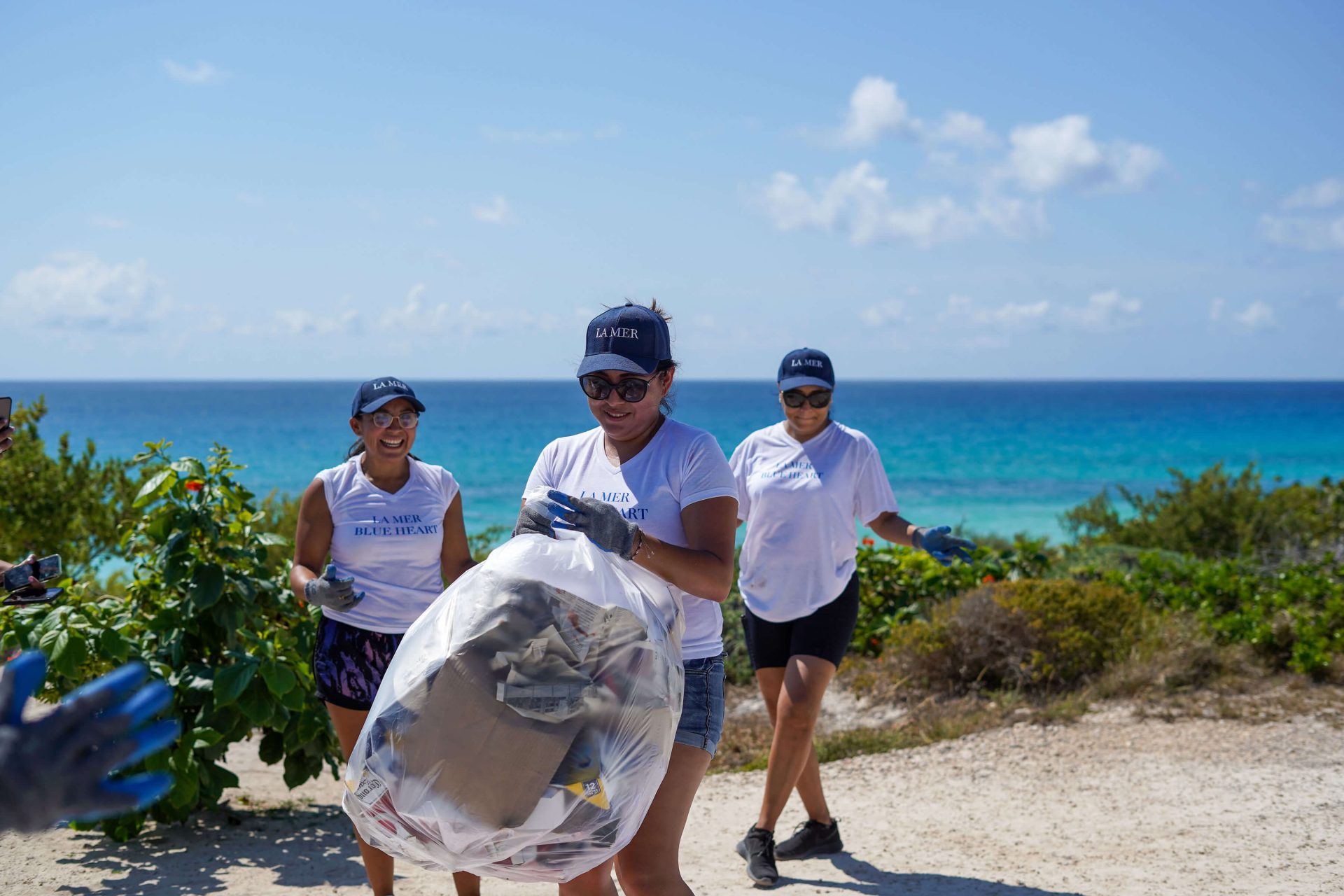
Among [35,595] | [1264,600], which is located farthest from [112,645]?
[1264,600]

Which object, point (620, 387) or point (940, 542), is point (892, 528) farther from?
point (620, 387)

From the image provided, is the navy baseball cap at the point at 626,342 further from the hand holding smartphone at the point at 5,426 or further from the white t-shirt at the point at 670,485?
the hand holding smartphone at the point at 5,426

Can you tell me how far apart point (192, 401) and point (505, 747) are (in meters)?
113

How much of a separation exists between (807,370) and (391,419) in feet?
5.92

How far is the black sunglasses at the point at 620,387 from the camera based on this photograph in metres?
2.87

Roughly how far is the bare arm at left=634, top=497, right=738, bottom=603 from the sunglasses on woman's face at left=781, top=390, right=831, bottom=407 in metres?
1.80

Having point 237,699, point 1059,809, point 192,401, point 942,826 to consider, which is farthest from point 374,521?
point 192,401

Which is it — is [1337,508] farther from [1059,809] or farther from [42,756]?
[42,756]

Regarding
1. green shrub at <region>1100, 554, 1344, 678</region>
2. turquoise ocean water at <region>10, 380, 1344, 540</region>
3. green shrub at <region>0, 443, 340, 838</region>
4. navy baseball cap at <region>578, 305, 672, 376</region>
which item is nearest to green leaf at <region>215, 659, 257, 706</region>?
green shrub at <region>0, 443, 340, 838</region>

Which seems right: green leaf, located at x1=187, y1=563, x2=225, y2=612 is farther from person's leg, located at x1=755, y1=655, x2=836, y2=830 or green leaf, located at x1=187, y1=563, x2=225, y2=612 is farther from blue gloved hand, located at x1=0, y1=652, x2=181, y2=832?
blue gloved hand, located at x1=0, y1=652, x2=181, y2=832

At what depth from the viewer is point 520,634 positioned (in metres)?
2.37

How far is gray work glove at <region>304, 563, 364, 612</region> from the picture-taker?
3.51 m

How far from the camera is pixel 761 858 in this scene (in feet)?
14.3

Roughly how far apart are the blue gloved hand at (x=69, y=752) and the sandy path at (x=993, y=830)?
A: 3.12m
